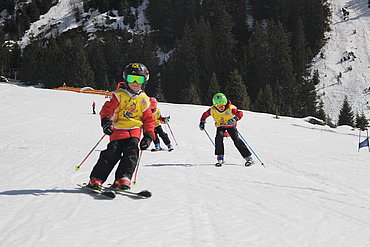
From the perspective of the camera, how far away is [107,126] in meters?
3.97

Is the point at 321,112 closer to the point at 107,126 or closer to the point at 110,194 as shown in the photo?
the point at 107,126

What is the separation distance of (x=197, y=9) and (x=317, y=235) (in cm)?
8972

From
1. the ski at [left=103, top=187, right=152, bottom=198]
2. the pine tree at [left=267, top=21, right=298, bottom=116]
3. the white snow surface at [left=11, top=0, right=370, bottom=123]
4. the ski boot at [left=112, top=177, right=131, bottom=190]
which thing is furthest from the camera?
the pine tree at [left=267, top=21, right=298, bottom=116]

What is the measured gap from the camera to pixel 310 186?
4.73 meters

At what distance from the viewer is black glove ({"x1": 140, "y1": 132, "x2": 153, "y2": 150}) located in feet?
13.4

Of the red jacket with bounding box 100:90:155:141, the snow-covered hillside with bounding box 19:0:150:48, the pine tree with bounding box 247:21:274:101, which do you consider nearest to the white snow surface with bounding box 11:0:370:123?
the pine tree with bounding box 247:21:274:101

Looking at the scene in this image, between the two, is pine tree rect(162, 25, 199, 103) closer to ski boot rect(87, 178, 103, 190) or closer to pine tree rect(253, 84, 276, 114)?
pine tree rect(253, 84, 276, 114)

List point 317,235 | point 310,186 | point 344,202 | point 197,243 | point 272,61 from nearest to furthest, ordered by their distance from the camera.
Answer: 1. point 197,243
2. point 317,235
3. point 344,202
4. point 310,186
5. point 272,61

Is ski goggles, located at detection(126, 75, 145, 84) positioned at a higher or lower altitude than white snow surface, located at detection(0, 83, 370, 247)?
higher

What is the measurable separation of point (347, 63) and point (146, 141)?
63618 mm

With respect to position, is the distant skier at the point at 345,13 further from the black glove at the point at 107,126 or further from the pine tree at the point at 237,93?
the black glove at the point at 107,126

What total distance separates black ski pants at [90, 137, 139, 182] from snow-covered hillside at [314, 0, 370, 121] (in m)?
53.3

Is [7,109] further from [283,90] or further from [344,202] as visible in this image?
[283,90]

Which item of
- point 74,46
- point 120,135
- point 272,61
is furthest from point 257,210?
point 74,46
